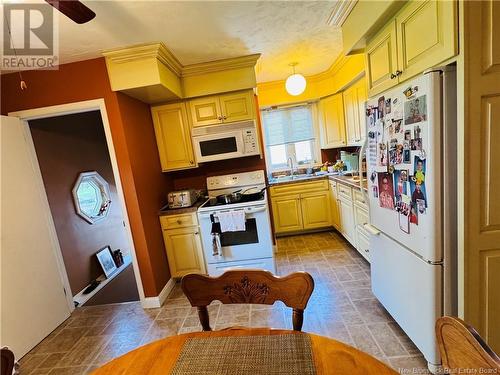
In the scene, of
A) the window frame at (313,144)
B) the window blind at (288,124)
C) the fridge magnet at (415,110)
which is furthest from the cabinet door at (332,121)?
the fridge magnet at (415,110)

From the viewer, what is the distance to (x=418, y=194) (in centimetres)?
137

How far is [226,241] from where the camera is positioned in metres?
2.71

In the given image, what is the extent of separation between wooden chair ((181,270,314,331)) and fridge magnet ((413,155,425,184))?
0.86m

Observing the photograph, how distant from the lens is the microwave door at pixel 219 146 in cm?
298

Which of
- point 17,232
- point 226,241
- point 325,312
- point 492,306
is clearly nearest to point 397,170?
point 492,306

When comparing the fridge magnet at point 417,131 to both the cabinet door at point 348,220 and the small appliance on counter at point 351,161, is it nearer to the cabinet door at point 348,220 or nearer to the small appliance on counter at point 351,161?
the cabinet door at point 348,220

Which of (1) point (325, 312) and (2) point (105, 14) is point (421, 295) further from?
(2) point (105, 14)

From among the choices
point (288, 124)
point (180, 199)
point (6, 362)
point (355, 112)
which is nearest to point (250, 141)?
point (180, 199)

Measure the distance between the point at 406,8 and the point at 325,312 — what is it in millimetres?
2257

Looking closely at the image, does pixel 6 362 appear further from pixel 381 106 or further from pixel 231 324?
pixel 381 106

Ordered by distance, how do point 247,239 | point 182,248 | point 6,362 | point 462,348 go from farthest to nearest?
point 182,248 → point 247,239 → point 6,362 → point 462,348

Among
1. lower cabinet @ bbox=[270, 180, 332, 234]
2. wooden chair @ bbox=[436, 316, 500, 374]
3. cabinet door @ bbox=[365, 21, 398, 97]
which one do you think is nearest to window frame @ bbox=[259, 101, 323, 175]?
lower cabinet @ bbox=[270, 180, 332, 234]

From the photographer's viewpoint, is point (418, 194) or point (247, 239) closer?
point (418, 194)

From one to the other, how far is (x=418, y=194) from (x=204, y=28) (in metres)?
1.95
